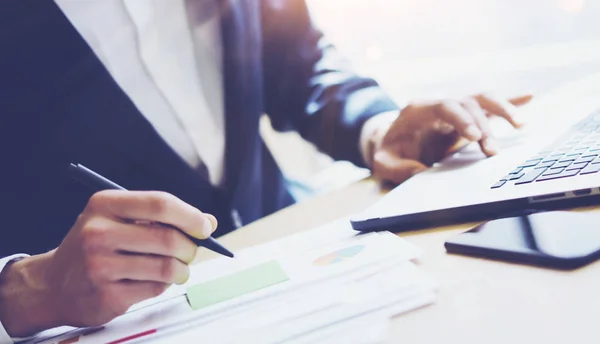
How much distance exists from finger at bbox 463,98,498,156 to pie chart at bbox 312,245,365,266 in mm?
272

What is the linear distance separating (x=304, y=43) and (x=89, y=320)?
83cm

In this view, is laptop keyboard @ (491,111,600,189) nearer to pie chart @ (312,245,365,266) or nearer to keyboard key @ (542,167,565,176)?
keyboard key @ (542,167,565,176)

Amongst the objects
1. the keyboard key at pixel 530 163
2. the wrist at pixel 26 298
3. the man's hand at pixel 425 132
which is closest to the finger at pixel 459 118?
the man's hand at pixel 425 132

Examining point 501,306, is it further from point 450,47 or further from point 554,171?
point 450,47

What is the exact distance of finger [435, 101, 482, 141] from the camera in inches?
26.8

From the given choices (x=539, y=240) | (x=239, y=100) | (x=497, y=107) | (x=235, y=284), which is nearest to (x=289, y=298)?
(x=235, y=284)

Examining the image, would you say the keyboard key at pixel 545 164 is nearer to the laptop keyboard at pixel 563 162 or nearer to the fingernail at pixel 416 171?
the laptop keyboard at pixel 563 162

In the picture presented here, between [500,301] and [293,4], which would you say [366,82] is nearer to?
[293,4]

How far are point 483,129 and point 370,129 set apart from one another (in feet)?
0.79

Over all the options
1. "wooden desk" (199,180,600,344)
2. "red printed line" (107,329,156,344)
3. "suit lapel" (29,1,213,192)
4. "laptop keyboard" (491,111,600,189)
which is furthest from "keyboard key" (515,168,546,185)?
"suit lapel" (29,1,213,192)

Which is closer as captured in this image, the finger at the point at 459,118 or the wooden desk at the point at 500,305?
the wooden desk at the point at 500,305

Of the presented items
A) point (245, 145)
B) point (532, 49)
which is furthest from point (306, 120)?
point (532, 49)

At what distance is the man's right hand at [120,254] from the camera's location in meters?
0.44

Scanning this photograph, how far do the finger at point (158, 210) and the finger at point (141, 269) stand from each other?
0.03 m
